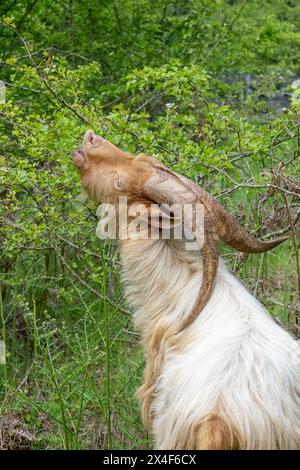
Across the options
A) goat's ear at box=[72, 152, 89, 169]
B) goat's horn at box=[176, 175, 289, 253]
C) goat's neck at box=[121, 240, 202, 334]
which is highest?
goat's ear at box=[72, 152, 89, 169]

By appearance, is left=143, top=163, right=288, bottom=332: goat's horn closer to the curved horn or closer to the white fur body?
the curved horn

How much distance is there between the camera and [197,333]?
4629mm

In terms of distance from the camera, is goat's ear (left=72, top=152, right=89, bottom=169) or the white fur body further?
goat's ear (left=72, top=152, right=89, bottom=169)

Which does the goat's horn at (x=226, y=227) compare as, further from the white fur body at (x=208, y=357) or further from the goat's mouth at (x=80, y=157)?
the goat's mouth at (x=80, y=157)

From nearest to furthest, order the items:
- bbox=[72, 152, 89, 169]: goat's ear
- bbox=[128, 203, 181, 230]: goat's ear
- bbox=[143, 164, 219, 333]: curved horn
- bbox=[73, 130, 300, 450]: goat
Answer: bbox=[73, 130, 300, 450]: goat
bbox=[143, 164, 219, 333]: curved horn
bbox=[128, 203, 181, 230]: goat's ear
bbox=[72, 152, 89, 169]: goat's ear

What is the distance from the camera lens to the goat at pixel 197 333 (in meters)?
4.32

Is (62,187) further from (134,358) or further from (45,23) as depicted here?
(45,23)

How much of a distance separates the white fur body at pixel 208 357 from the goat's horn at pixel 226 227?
17 centimetres

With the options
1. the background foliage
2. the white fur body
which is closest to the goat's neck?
the white fur body

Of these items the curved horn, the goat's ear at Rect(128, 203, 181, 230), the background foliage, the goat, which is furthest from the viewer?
the background foliage

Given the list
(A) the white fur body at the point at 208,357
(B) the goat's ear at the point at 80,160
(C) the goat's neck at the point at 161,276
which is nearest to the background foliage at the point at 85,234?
(C) the goat's neck at the point at 161,276

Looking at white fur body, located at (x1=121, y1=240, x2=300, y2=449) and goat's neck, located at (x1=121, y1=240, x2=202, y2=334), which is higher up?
goat's neck, located at (x1=121, y1=240, x2=202, y2=334)

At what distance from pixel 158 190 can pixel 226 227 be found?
0.39 meters

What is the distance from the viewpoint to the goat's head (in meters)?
4.65
